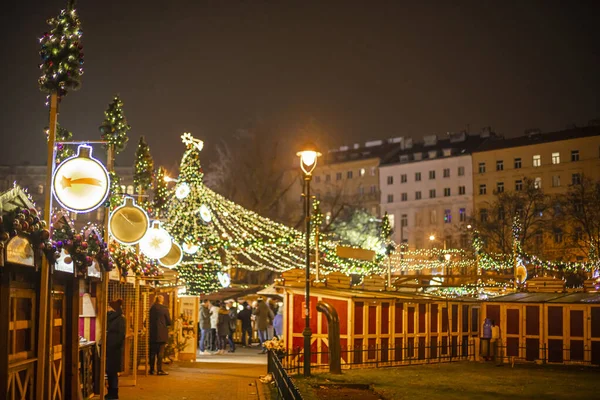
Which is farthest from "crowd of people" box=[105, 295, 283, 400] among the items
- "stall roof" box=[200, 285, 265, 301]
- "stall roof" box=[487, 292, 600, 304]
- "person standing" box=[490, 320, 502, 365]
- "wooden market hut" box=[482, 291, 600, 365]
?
"stall roof" box=[487, 292, 600, 304]

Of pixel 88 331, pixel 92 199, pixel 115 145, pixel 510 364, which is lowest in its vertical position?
pixel 510 364

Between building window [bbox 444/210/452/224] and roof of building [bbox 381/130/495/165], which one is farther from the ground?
roof of building [bbox 381/130/495/165]

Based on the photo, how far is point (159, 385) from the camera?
17.2m

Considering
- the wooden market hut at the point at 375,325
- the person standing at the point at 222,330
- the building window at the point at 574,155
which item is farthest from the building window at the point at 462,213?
the wooden market hut at the point at 375,325

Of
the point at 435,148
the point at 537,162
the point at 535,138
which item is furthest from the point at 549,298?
the point at 435,148

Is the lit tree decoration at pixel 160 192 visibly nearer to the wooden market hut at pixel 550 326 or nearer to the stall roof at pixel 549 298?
the wooden market hut at pixel 550 326

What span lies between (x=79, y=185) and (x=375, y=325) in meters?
13.0

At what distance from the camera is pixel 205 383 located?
58.0 ft

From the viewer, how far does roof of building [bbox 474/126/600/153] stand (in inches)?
3224

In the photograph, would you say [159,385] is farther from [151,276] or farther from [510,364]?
[510,364]

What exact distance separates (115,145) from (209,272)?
668 inches

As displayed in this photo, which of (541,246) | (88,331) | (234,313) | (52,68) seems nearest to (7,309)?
(52,68)

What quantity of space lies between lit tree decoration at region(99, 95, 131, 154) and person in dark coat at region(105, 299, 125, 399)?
4.82 metres

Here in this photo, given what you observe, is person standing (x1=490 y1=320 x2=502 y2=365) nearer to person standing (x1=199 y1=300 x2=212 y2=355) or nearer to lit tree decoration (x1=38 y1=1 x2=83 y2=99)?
person standing (x1=199 y1=300 x2=212 y2=355)
